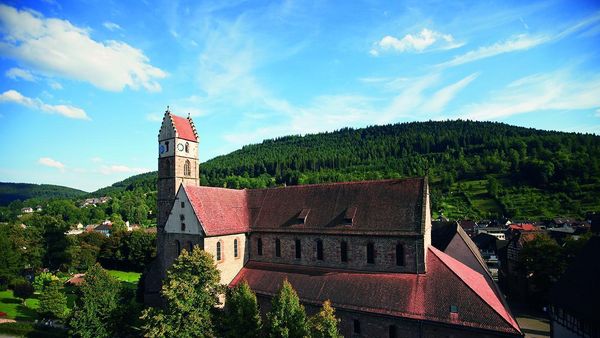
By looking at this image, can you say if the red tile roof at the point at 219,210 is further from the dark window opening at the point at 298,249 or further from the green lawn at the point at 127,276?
the green lawn at the point at 127,276

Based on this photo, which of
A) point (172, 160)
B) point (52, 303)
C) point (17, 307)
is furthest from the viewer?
point (17, 307)

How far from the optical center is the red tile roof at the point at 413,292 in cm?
2222

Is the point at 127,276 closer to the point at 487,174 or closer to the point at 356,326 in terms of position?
the point at 356,326

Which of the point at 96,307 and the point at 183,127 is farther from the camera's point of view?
the point at 183,127

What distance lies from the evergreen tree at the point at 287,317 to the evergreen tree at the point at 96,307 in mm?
17001

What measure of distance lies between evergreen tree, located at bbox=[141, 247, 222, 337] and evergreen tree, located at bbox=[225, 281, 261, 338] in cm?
169

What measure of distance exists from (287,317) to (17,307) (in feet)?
162

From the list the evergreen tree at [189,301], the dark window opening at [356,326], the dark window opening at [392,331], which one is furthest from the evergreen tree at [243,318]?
the dark window opening at [392,331]

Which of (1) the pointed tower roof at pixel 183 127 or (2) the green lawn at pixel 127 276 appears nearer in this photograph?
(1) the pointed tower roof at pixel 183 127

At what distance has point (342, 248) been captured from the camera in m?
29.5

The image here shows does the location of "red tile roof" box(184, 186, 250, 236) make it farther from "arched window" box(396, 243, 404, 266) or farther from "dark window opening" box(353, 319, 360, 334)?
"arched window" box(396, 243, 404, 266)

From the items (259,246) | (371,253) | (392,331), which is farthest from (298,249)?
(392,331)

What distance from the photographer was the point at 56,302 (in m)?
39.8

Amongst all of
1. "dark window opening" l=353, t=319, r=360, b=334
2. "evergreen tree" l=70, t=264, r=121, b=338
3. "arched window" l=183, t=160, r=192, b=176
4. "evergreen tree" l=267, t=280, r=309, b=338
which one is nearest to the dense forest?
"arched window" l=183, t=160, r=192, b=176
